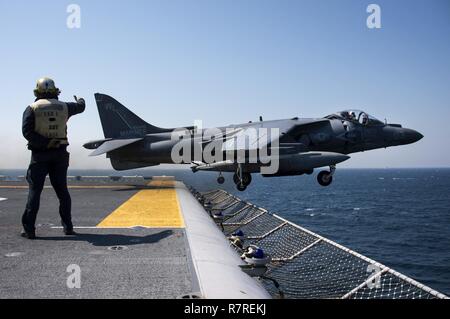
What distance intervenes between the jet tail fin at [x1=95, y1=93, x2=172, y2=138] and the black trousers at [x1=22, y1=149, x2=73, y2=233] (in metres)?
18.4

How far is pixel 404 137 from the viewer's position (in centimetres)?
1970

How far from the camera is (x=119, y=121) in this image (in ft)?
88.6

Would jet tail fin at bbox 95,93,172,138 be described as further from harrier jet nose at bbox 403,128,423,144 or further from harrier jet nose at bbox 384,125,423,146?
harrier jet nose at bbox 403,128,423,144

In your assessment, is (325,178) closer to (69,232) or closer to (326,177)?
(326,177)

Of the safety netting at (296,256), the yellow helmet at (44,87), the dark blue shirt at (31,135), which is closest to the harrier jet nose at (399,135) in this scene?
the safety netting at (296,256)

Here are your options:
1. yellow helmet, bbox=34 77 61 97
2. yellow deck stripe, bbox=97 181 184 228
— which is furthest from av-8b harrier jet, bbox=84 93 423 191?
yellow helmet, bbox=34 77 61 97

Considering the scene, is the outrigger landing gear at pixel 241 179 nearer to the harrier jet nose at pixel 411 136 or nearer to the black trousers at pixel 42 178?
the harrier jet nose at pixel 411 136

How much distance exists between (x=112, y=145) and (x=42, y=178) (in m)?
17.8

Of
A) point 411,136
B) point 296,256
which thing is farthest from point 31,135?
point 411,136

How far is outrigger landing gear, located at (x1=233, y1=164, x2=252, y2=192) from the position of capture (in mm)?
18469

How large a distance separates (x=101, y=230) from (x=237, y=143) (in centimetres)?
1127

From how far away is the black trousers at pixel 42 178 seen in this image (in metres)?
7.24
